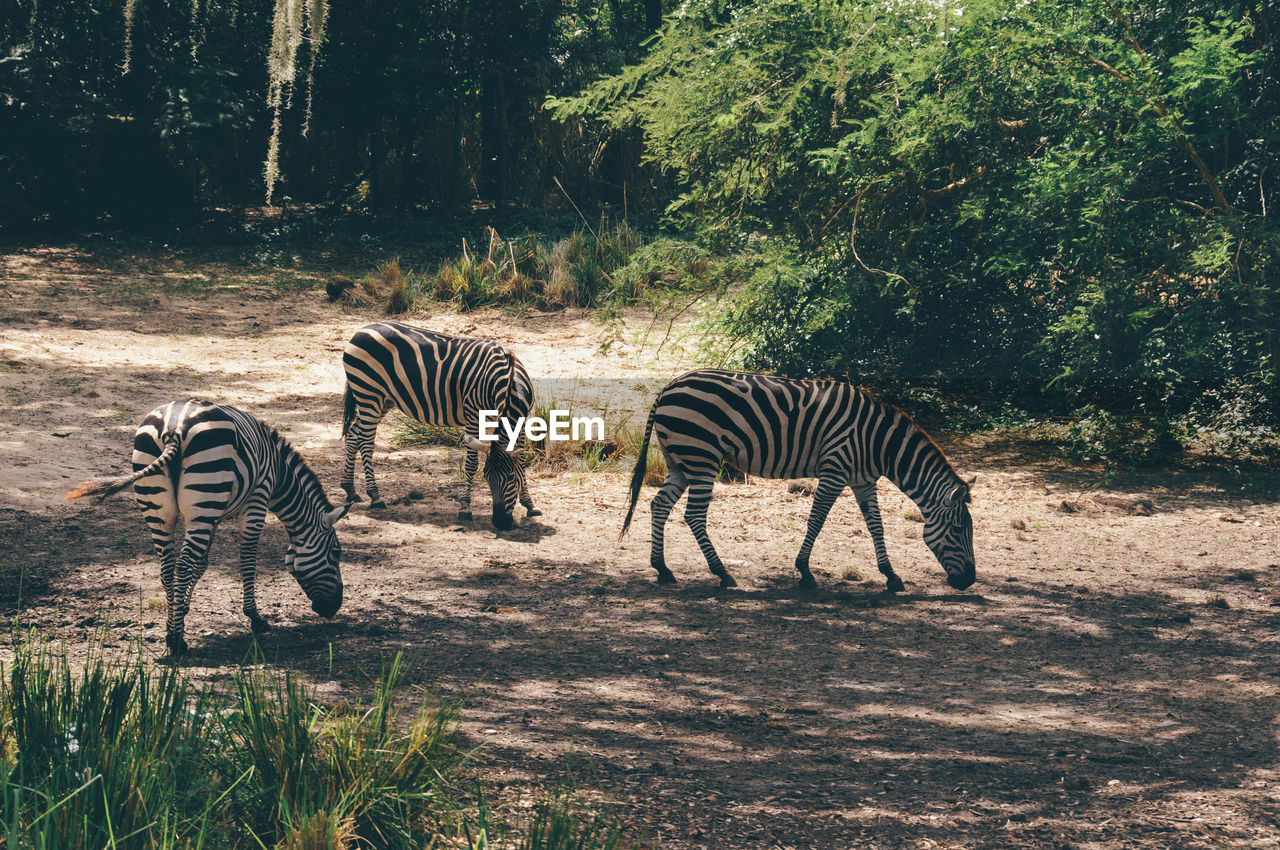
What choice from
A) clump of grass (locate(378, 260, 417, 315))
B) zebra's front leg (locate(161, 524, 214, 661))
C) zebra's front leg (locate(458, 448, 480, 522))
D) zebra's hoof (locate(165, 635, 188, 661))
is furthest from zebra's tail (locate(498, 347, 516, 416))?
clump of grass (locate(378, 260, 417, 315))

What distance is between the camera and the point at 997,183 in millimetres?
10258

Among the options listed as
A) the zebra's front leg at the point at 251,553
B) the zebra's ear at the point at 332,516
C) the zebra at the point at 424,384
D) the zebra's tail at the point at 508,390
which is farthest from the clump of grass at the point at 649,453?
the zebra's front leg at the point at 251,553

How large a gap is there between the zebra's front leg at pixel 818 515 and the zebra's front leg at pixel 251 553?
3314mm

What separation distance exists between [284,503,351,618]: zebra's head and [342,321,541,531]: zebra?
2452mm

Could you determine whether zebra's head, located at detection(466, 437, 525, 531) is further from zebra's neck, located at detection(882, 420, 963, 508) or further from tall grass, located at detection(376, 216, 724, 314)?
tall grass, located at detection(376, 216, 724, 314)

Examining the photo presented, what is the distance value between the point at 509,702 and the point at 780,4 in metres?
8.42

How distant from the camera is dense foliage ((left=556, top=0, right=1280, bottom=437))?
9164 mm

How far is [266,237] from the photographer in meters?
19.1

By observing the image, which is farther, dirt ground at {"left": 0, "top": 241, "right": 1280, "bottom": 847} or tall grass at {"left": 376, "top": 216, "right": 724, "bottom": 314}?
tall grass at {"left": 376, "top": 216, "right": 724, "bottom": 314}

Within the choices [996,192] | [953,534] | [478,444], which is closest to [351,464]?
[478,444]

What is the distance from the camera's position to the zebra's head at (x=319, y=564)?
19.3 feet

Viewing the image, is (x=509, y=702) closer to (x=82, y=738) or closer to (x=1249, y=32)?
(x=82, y=738)

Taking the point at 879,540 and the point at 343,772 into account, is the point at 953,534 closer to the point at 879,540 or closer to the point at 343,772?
the point at 879,540

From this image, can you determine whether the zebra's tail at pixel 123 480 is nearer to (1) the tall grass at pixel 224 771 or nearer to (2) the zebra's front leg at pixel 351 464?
(1) the tall grass at pixel 224 771
